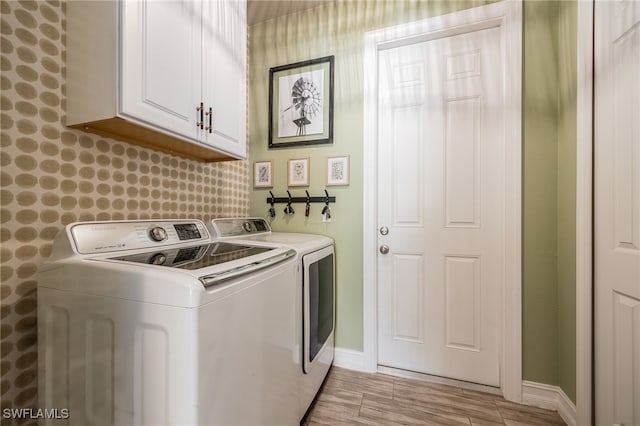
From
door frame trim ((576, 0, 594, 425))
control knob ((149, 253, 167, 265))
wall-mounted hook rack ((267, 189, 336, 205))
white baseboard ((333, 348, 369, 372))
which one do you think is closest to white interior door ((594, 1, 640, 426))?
door frame trim ((576, 0, 594, 425))

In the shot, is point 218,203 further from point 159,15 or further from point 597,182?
point 597,182

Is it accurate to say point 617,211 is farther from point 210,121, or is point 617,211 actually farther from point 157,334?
point 210,121

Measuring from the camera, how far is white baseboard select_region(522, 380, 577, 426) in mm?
1391

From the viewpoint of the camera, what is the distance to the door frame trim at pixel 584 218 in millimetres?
1196

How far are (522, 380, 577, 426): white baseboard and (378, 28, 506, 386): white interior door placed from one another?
0.48 ft

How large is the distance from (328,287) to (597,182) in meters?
1.48

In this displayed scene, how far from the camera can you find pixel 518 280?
1514 millimetres

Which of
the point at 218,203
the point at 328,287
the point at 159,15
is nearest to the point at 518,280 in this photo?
the point at 328,287

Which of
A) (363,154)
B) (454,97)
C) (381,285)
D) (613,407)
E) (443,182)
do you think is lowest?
(613,407)

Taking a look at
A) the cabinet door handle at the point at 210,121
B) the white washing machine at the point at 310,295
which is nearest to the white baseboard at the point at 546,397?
the white washing machine at the point at 310,295

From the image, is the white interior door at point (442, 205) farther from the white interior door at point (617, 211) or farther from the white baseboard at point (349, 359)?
the white interior door at point (617, 211)

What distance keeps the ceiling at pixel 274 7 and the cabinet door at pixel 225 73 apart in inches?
22.8

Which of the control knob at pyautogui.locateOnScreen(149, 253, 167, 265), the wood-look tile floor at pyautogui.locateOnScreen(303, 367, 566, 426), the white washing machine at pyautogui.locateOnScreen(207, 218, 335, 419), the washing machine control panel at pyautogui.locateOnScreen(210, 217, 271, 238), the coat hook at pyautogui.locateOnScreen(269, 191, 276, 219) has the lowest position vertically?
the wood-look tile floor at pyautogui.locateOnScreen(303, 367, 566, 426)

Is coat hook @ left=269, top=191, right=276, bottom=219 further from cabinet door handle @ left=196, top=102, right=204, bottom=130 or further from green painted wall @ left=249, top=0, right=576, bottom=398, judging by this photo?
cabinet door handle @ left=196, top=102, right=204, bottom=130
